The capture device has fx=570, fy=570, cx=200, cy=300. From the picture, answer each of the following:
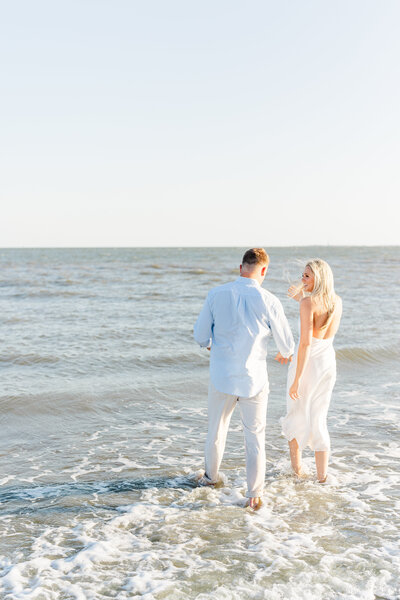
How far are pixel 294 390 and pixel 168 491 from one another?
4.71 ft

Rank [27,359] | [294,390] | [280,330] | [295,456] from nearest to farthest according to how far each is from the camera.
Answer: [280,330] → [294,390] → [295,456] → [27,359]

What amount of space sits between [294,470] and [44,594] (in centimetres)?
266

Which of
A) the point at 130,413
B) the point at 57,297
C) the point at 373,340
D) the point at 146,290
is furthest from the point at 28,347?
the point at 146,290

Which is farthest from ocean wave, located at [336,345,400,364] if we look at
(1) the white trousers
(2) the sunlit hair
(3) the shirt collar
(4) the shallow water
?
(3) the shirt collar

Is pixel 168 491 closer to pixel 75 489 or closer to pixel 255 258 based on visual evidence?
pixel 75 489

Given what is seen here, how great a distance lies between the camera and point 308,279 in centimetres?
493

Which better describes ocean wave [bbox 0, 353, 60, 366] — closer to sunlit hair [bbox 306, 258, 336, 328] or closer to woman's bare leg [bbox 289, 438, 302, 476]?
woman's bare leg [bbox 289, 438, 302, 476]

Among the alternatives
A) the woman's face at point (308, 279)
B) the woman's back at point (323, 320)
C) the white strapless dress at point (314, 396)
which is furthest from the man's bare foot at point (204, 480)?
the woman's face at point (308, 279)

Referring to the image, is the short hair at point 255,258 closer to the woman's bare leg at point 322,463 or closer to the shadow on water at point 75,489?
the woman's bare leg at point 322,463

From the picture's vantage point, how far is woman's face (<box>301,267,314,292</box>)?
16.1 ft

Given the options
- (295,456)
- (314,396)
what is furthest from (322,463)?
(314,396)

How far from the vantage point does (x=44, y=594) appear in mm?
3434

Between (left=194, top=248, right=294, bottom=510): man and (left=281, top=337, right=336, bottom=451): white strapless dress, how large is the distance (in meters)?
0.52

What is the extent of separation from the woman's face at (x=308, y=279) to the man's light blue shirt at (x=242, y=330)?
0.55m
